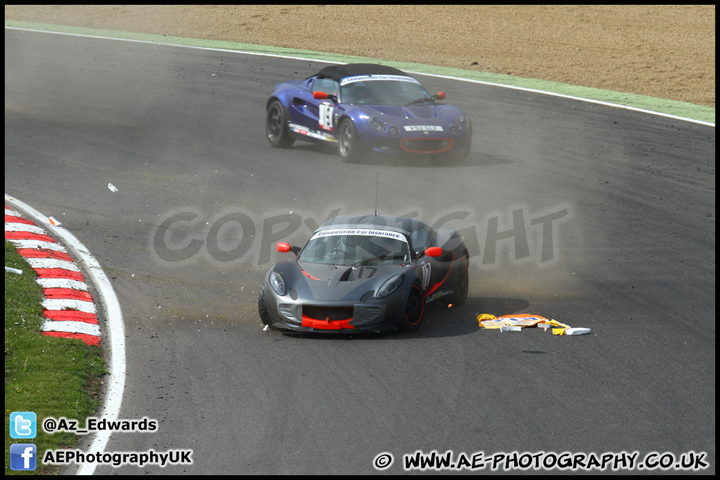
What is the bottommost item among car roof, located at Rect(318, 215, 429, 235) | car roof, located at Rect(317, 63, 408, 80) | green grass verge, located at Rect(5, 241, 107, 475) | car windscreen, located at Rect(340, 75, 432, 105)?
green grass verge, located at Rect(5, 241, 107, 475)

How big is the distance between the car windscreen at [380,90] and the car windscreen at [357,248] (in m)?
6.73

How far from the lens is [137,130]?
1991 centimetres

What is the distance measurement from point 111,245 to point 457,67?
1531 centimetres

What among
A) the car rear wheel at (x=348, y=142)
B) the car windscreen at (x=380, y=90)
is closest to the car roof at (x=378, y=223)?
the car rear wheel at (x=348, y=142)

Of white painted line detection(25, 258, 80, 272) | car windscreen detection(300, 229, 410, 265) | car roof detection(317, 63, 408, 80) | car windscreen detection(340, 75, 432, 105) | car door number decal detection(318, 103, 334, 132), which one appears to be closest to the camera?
car windscreen detection(300, 229, 410, 265)

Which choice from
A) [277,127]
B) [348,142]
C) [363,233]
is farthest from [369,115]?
[363,233]

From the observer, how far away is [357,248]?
34.2 feet

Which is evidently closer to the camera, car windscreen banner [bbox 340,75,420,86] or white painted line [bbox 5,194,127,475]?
white painted line [bbox 5,194,127,475]

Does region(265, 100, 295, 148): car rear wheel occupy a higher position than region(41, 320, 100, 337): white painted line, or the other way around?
region(265, 100, 295, 148): car rear wheel

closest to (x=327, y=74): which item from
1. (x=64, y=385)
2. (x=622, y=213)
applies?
(x=622, y=213)

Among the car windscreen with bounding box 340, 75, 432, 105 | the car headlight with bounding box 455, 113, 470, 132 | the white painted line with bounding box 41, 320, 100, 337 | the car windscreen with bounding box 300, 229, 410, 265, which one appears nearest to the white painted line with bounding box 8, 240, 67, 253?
the white painted line with bounding box 41, 320, 100, 337

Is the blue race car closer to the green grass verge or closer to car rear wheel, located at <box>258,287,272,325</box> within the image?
car rear wheel, located at <box>258,287,272,325</box>

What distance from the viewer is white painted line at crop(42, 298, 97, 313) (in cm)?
1052

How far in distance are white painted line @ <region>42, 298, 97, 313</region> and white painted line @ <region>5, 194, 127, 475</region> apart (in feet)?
0.63
